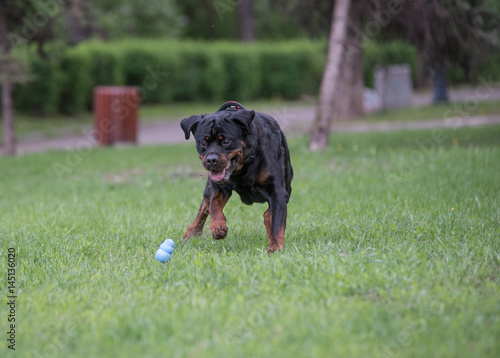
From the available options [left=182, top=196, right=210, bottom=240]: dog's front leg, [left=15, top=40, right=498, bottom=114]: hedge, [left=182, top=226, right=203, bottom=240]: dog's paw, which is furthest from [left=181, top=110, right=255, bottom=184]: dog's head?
[left=15, top=40, right=498, bottom=114]: hedge

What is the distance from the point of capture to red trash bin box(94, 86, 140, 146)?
16.9m

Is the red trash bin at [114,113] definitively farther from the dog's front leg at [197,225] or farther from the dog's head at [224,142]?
the dog's head at [224,142]

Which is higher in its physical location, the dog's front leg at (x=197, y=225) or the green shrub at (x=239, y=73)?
the dog's front leg at (x=197, y=225)

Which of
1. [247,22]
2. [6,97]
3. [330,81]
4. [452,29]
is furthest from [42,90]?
[247,22]

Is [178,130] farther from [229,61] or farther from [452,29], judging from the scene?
[452,29]

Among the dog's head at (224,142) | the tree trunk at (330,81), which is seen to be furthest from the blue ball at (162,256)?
the tree trunk at (330,81)

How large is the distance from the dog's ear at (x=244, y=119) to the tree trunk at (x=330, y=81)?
763cm

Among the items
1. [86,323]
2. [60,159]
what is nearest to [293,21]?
[60,159]

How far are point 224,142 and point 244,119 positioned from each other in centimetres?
24

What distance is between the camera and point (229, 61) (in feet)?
95.0

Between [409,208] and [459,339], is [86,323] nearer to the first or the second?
[459,339]

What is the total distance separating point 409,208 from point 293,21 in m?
10.7

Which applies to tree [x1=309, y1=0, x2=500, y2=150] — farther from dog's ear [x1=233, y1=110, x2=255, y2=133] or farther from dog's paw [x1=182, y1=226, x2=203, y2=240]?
dog's ear [x1=233, y1=110, x2=255, y2=133]

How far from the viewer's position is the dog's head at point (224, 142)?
199 inches
